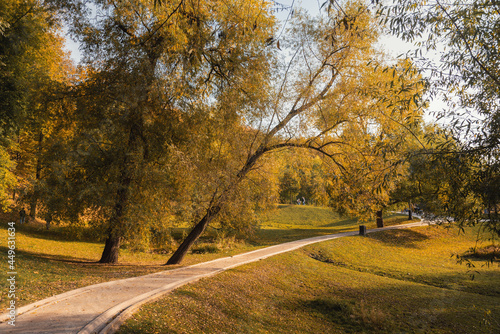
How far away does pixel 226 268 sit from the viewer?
11789 mm

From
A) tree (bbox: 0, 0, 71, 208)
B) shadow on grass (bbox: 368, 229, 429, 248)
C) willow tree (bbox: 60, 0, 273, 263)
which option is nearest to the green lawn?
willow tree (bbox: 60, 0, 273, 263)

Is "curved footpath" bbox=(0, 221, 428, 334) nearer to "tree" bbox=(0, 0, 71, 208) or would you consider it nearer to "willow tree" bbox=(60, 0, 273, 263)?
"willow tree" bbox=(60, 0, 273, 263)

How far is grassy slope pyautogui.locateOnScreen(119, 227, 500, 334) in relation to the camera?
715 cm

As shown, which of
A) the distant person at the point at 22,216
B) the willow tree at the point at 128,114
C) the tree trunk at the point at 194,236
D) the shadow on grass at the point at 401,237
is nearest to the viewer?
the willow tree at the point at 128,114

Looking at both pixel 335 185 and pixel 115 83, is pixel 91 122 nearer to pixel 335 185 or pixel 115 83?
pixel 115 83

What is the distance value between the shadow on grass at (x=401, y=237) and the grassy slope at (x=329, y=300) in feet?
19.5

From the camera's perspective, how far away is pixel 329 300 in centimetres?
1009

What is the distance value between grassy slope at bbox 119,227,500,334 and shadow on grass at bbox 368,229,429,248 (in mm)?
5953

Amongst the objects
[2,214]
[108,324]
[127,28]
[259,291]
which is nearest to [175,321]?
[108,324]

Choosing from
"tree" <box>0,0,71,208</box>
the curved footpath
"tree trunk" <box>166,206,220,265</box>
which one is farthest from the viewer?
"tree trunk" <box>166,206,220,265</box>

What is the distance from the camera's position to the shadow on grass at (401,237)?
24.2 metres

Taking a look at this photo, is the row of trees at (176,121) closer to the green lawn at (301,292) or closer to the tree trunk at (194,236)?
the tree trunk at (194,236)

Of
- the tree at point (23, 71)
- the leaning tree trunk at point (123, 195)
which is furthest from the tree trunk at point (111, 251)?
the tree at point (23, 71)

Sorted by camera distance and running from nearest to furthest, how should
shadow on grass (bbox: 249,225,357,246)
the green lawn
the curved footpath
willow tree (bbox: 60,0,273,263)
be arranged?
1. the curved footpath
2. the green lawn
3. willow tree (bbox: 60,0,273,263)
4. shadow on grass (bbox: 249,225,357,246)
